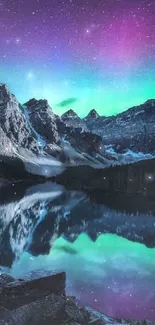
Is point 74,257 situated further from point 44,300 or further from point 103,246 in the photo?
point 44,300

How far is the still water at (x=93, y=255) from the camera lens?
1952 cm

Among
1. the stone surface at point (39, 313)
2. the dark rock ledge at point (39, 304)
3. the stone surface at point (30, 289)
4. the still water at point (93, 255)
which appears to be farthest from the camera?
the still water at point (93, 255)

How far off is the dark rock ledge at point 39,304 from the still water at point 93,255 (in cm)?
511

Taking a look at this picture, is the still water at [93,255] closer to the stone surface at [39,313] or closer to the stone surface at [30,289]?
the stone surface at [30,289]

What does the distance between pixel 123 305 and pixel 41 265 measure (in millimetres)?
8944

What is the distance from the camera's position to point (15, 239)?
36.2 m

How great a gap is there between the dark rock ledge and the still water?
Answer: 201 inches

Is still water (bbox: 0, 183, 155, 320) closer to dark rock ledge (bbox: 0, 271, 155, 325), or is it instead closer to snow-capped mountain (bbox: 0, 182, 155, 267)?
snow-capped mountain (bbox: 0, 182, 155, 267)

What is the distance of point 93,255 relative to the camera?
1265 inches

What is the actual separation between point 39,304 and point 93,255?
21086 millimetres

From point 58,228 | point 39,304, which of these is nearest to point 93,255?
point 58,228

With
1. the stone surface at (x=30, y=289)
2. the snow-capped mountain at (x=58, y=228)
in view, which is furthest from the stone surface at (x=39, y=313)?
the snow-capped mountain at (x=58, y=228)

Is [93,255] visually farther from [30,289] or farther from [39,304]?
[39,304]

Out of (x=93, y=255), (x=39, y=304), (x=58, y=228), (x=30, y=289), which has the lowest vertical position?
(x=93, y=255)
